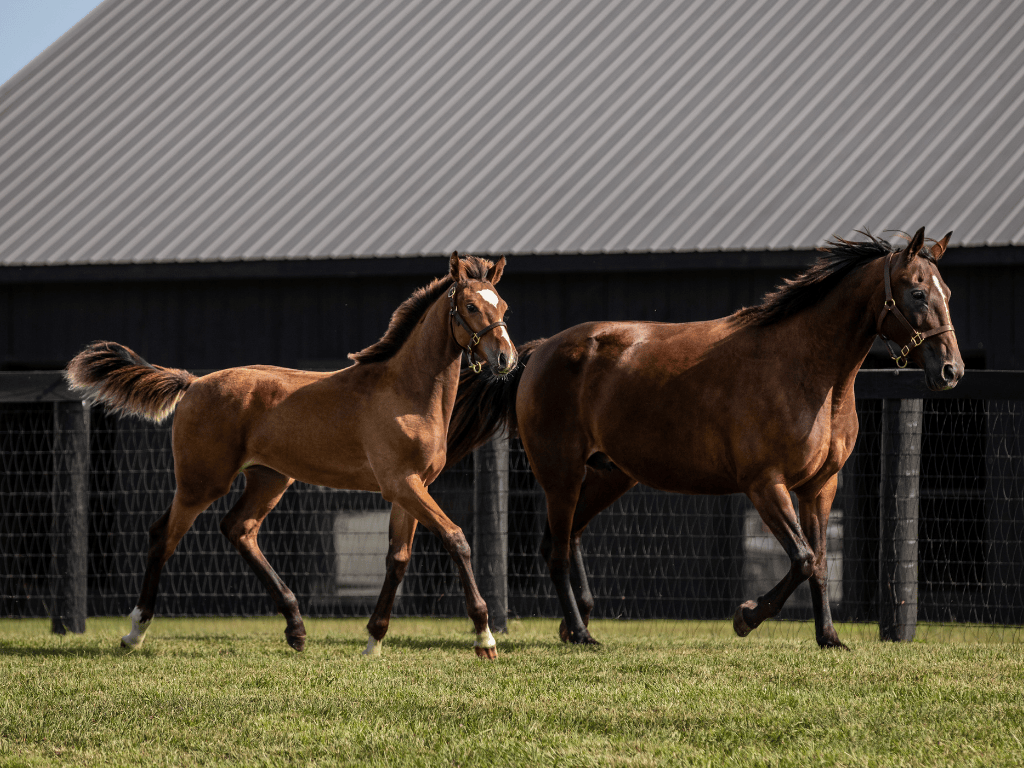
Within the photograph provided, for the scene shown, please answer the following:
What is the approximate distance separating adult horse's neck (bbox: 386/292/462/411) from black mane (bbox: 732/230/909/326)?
168cm

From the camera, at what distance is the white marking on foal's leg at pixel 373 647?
6.35 meters

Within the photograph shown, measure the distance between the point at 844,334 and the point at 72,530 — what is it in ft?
17.1

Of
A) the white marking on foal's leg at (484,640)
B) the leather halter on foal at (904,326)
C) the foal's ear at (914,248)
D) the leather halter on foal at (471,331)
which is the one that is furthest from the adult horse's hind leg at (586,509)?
the foal's ear at (914,248)

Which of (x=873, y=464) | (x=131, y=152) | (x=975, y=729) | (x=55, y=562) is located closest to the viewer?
(x=975, y=729)

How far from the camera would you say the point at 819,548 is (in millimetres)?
6441

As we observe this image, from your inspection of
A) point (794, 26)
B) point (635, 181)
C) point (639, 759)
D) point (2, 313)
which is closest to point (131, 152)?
point (2, 313)

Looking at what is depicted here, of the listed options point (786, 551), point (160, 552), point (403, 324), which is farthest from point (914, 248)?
point (160, 552)

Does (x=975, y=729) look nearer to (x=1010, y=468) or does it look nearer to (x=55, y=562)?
(x=1010, y=468)

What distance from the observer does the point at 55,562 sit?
807cm

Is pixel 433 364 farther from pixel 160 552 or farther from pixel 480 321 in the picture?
pixel 160 552

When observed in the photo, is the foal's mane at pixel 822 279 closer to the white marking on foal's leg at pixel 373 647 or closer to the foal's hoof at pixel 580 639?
the foal's hoof at pixel 580 639

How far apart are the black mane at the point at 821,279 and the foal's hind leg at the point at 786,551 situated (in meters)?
0.95

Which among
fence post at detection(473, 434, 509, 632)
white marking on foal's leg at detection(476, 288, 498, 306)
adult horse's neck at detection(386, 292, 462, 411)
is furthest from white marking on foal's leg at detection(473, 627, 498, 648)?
white marking on foal's leg at detection(476, 288, 498, 306)

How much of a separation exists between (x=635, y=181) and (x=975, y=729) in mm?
6908
